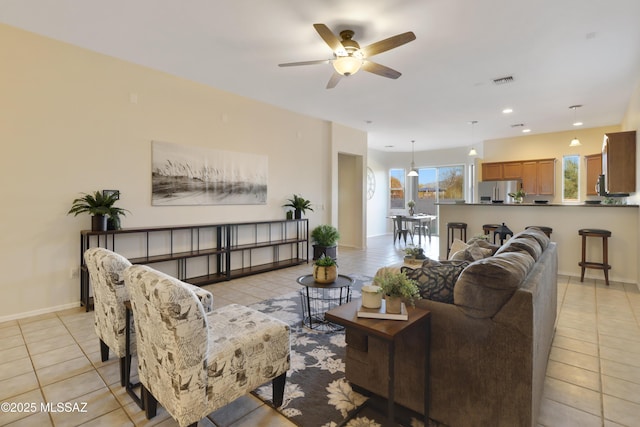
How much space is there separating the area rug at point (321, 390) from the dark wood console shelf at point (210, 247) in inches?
89.9

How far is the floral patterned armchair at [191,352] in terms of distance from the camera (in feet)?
4.97

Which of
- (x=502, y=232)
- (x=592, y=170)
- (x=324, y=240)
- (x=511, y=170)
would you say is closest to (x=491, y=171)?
(x=511, y=170)

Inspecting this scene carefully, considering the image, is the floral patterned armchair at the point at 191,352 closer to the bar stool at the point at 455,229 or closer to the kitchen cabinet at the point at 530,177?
the bar stool at the point at 455,229

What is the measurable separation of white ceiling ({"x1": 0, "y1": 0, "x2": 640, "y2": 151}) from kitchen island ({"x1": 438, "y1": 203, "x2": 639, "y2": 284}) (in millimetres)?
1853

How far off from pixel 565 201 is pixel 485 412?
329 inches

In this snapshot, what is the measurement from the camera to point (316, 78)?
14.7 feet

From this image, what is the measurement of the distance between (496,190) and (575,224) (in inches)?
128

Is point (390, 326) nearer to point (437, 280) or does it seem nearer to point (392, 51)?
point (437, 280)

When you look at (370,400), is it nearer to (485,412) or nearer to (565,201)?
(485,412)

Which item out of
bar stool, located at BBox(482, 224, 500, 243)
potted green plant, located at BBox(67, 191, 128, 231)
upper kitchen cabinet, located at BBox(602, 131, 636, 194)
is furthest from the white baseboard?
upper kitchen cabinet, located at BBox(602, 131, 636, 194)

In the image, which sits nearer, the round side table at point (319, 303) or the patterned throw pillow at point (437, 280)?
the patterned throw pillow at point (437, 280)

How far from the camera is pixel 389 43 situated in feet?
9.18

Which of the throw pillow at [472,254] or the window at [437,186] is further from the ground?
the window at [437,186]

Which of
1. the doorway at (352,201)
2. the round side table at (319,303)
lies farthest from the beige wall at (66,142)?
the doorway at (352,201)
